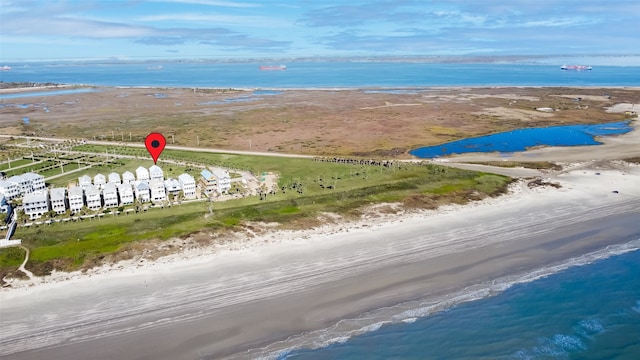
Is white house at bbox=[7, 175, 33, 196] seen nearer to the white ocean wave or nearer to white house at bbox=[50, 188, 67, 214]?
white house at bbox=[50, 188, 67, 214]

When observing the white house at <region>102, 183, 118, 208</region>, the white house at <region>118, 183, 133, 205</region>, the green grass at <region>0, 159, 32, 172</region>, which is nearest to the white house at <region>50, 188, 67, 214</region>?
the white house at <region>102, 183, 118, 208</region>

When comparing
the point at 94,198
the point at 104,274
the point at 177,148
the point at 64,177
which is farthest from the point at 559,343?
the point at 177,148

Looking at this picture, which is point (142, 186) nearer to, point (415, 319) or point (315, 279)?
point (315, 279)

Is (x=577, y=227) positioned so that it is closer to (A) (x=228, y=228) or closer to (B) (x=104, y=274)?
(A) (x=228, y=228)

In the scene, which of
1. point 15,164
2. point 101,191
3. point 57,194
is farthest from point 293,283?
point 15,164

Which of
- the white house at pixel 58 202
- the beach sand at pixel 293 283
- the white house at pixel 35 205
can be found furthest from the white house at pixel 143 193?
the beach sand at pixel 293 283

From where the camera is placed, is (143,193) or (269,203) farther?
(143,193)
